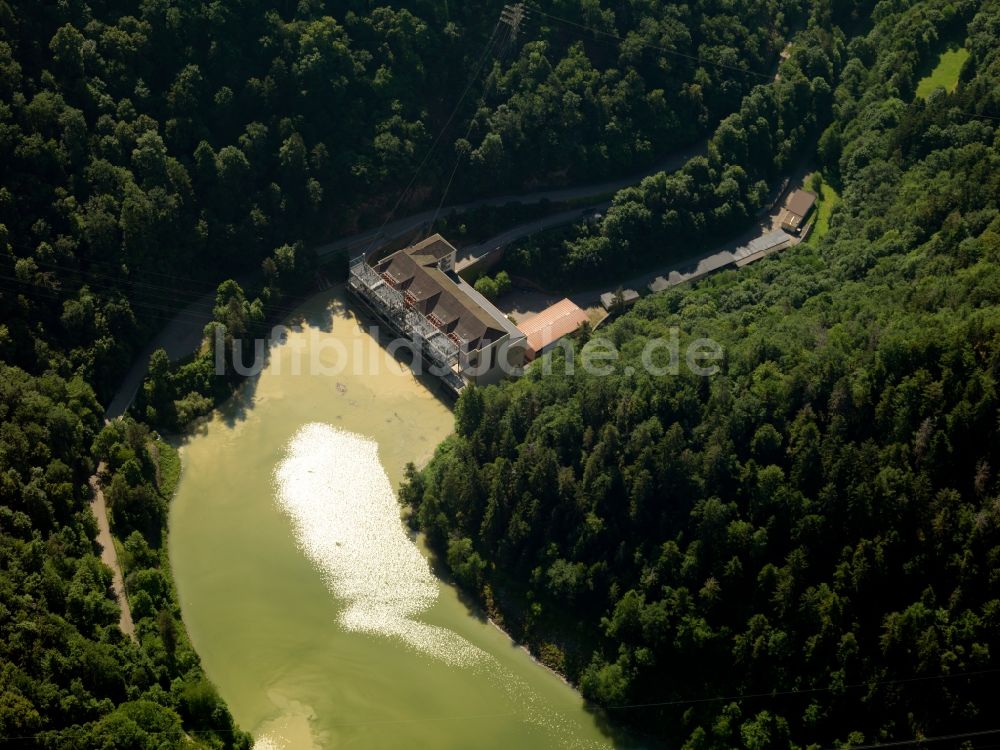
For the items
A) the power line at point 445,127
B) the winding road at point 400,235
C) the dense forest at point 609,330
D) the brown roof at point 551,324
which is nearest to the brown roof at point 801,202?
the dense forest at point 609,330

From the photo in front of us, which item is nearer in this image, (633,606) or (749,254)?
(633,606)

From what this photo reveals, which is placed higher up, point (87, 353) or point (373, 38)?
point (373, 38)

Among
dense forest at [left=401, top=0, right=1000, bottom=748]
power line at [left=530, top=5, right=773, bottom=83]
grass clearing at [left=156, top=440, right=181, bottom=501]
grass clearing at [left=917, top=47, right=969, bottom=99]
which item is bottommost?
grass clearing at [left=156, top=440, right=181, bottom=501]

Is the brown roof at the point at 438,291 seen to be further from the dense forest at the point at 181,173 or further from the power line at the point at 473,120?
the dense forest at the point at 181,173

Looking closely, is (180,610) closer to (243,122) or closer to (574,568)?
(574,568)

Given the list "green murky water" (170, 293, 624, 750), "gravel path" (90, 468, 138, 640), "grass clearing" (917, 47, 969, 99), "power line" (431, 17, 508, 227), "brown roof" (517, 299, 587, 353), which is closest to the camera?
"gravel path" (90, 468, 138, 640)

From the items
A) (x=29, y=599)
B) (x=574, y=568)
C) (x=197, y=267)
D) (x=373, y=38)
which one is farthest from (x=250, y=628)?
(x=373, y=38)

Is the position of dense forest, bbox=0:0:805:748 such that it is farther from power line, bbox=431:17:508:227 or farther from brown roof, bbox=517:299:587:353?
brown roof, bbox=517:299:587:353

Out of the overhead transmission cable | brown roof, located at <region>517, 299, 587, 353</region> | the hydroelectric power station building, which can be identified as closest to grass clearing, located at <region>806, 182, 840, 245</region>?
brown roof, located at <region>517, 299, 587, 353</region>
